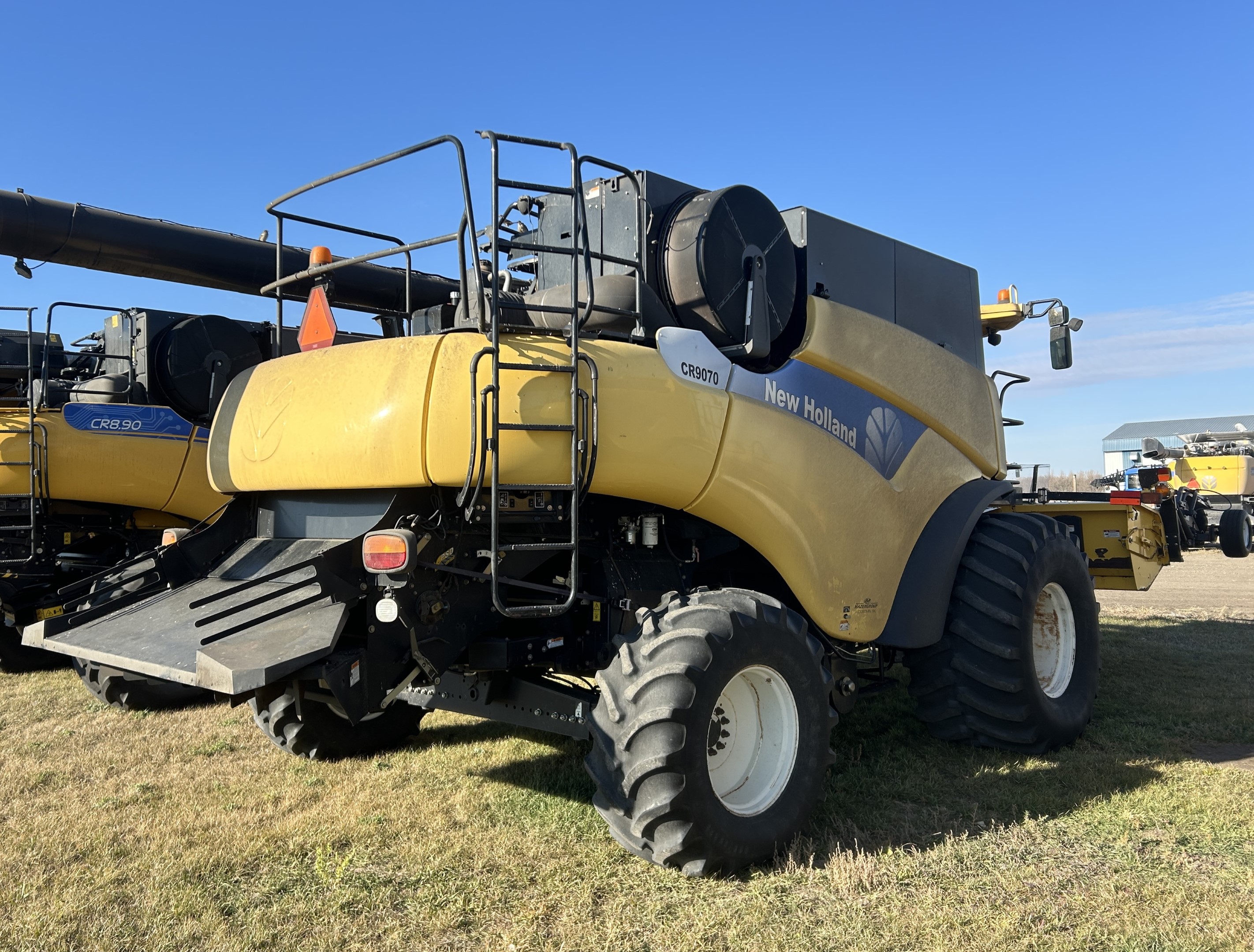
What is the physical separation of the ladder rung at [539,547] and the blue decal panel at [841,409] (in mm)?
1127

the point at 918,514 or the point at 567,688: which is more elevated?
the point at 918,514

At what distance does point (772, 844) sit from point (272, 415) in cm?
302

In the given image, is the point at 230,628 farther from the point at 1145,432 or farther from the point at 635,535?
the point at 1145,432

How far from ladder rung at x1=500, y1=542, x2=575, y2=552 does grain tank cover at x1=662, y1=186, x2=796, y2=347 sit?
1.34 m

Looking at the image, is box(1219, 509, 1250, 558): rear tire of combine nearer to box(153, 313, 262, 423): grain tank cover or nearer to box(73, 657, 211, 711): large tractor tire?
box(153, 313, 262, 423): grain tank cover

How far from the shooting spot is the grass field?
10.9ft

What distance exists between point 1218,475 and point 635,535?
24563 mm

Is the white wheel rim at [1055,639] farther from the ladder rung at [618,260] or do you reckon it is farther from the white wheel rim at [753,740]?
the ladder rung at [618,260]

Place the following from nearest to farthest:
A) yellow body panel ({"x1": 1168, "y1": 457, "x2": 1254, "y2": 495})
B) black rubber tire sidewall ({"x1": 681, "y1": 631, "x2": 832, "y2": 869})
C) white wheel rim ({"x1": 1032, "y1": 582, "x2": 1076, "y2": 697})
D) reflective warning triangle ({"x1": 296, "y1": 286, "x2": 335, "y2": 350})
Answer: black rubber tire sidewall ({"x1": 681, "y1": 631, "x2": 832, "y2": 869}), reflective warning triangle ({"x1": 296, "y1": 286, "x2": 335, "y2": 350}), white wheel rim ({"x1": 1032, "y1": 582, "x2": 1076, "y2": 697}), yellow body panel ({"x1": 1168, "y1": 457, "x2": 1254, "y2": 495})

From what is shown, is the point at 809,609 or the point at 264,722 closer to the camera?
the point at 809,609

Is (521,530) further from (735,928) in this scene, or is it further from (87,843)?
(87,843)

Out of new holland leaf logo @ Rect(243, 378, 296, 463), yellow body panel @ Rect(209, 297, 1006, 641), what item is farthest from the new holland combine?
yellow body panel @ Rect(209, 297, 1006, 641)

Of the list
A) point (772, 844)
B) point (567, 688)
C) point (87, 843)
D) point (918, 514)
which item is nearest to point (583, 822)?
point (567, 688)

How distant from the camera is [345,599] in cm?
379
